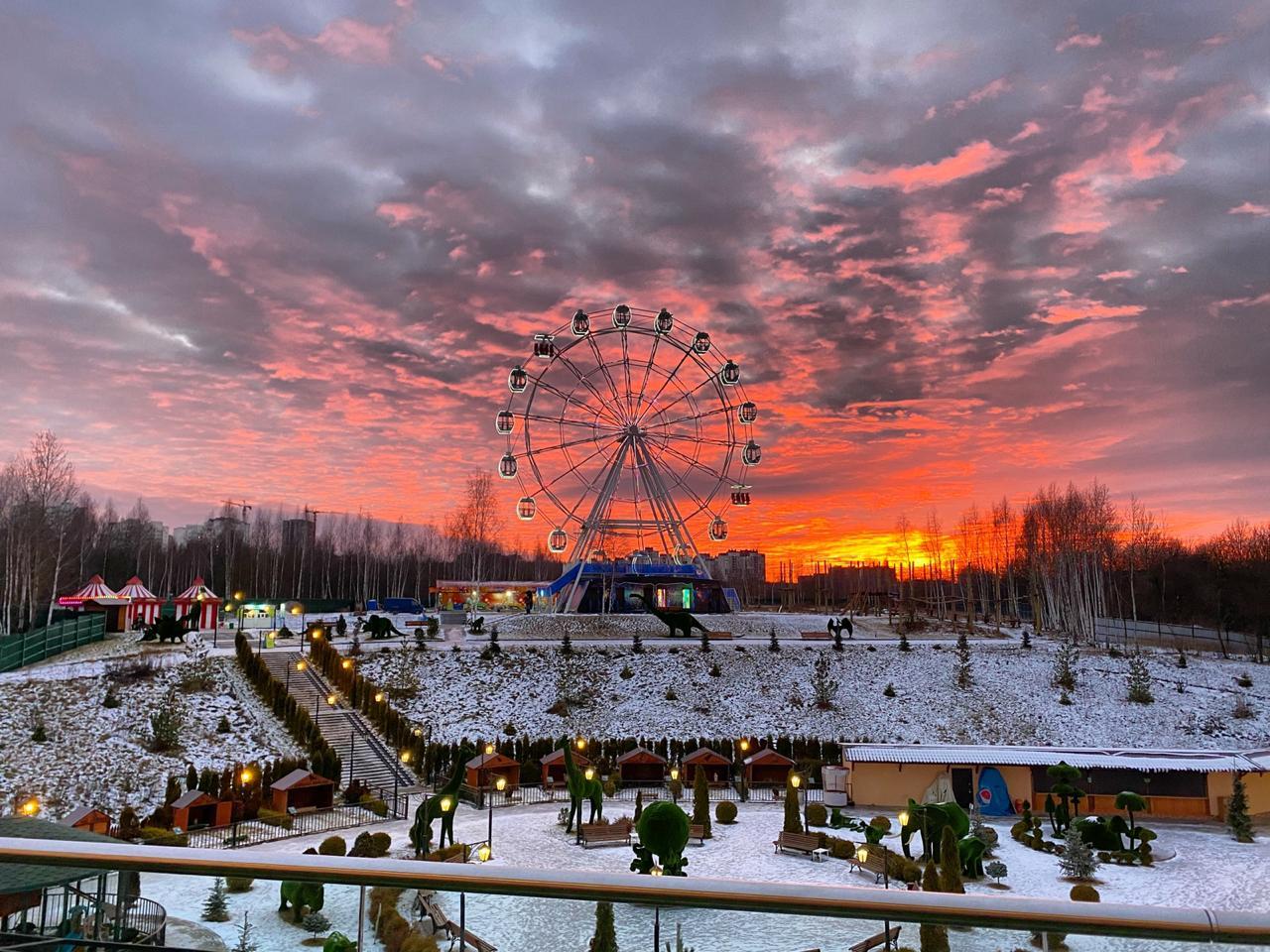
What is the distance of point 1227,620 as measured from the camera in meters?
57.4

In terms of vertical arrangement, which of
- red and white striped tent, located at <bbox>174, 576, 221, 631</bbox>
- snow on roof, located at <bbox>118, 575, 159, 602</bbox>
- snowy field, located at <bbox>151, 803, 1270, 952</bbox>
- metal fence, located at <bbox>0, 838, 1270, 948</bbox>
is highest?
snow on roof, located at <bbox>118, 575, 159, 602</bbox>

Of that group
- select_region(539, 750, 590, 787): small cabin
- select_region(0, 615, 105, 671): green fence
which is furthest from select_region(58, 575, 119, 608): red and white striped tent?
select_region(539, 750, 590, 787): small cabin

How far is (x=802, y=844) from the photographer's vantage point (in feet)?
74.0

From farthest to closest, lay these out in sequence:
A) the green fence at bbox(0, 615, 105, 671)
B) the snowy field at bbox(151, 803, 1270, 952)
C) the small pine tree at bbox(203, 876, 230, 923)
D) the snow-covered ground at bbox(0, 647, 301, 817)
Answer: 1. the green fence at bbox(0, 615, 105, 671)
2. the snow-covered ground at bbox(0, 647, 301, 817)
3. the small pine tree at bbox(203, 876, 230, 923)
4. the snowy field at bbox(151, 803, 1270, 952)

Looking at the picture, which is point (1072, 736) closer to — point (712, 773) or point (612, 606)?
point (712, 773)

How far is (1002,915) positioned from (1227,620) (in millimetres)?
69868

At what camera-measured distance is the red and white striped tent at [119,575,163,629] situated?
156ft

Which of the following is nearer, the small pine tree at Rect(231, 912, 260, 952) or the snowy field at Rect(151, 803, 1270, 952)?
the snowy field at Rect(151, 803, 1270, 952)

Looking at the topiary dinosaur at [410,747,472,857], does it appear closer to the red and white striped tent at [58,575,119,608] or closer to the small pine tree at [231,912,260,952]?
the small pine tree at [231,912,260,952]

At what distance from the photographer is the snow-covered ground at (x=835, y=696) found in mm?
37062

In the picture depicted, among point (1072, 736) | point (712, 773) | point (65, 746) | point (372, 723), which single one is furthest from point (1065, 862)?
point (65, 746)

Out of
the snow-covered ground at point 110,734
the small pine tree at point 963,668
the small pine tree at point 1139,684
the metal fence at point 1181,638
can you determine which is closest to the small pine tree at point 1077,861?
the small pine tree at point 963,668

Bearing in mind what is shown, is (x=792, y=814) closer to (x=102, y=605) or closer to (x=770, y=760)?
(x=770, y=760)

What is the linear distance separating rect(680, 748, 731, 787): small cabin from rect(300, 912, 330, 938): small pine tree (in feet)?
97.0
